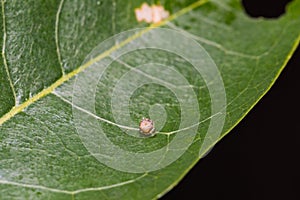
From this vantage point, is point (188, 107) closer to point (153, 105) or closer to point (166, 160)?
point (153, 105)

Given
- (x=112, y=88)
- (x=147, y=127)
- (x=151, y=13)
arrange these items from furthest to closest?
(x=151, y=13) → (x=112, y=88) → (x=147, y=127)

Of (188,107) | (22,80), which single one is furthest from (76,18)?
(188,107)

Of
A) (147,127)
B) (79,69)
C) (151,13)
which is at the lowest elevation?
(147,127)

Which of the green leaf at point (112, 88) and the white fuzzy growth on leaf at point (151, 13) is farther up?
the white fuzzy growth on leaf at point (151, 13)

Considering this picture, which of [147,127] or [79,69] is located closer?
[147,127]

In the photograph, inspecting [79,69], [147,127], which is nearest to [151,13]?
[79,69]

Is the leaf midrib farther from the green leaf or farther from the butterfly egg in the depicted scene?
the butterfly egg

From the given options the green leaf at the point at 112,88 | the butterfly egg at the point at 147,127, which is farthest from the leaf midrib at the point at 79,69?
the butterfly egg at the point at 147,127

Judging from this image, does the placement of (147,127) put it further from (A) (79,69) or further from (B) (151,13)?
(B) (151,13)

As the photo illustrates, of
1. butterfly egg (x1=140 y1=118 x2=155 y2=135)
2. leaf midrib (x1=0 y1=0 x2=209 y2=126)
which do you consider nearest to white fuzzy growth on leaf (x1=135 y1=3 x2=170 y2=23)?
leaf midrib (x1=0 y1=0 x2=209 y2=126)

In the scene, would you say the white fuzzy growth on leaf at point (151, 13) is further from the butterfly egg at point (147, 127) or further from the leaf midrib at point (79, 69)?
the butterfly egg at point (147, 127)
